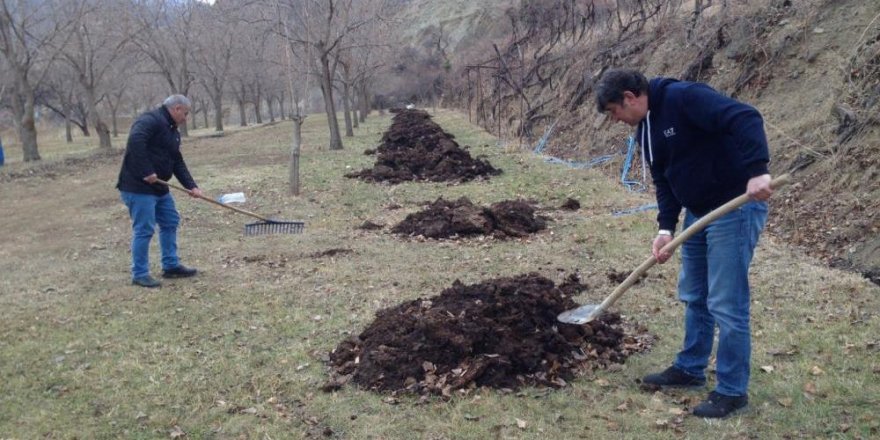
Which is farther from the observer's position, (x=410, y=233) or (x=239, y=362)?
(x=410, y=233)

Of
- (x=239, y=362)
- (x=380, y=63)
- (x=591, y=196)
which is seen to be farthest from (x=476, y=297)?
(x=380, y=63)

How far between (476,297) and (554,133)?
15.8m

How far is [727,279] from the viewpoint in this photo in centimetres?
346

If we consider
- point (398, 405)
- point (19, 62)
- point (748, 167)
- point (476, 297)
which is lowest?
point (398, 405)

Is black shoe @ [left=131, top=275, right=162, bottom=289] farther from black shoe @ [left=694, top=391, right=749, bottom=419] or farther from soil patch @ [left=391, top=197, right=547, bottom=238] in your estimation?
black shoe @ [left=694, top=391, right=749, bottom=419]

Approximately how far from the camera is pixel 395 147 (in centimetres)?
2028

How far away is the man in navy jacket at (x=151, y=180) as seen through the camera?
6867 mm

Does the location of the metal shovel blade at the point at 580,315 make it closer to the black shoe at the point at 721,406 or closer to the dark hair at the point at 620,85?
the black shoe at the point at 721,406

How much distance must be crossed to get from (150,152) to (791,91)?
984 cm

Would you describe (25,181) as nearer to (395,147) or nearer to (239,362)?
(395,147)

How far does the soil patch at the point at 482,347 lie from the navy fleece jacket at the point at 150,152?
3.10 m

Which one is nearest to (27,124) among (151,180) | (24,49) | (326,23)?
(24,49)

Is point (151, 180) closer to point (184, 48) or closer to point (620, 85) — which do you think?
point (620, 85)

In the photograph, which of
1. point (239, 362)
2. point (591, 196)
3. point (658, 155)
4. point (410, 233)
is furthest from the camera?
point (591, 196)
